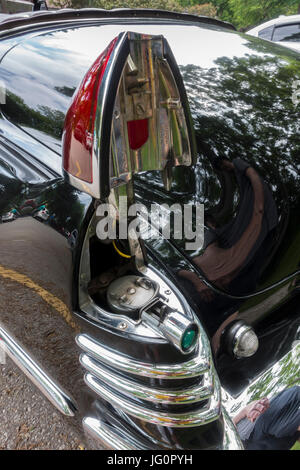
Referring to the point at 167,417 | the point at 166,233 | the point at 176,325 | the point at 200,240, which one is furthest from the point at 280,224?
the point at 167,417

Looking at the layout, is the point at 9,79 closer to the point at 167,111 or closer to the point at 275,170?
the point at 167,111

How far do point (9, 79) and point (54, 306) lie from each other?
3.38ft

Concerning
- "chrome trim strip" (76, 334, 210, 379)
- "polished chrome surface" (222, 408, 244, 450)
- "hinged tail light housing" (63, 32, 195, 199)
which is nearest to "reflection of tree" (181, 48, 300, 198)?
"hinged tail light housing" (63, 32, 195, 199)

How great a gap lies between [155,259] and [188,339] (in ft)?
0.98

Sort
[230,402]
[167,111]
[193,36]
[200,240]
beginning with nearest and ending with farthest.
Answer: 1. [167,111]
2. [230,402]
3. [200,240]
4. [193,36]

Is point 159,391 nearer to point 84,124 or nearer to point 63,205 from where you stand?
point 63,205

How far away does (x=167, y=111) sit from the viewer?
3.37 feet

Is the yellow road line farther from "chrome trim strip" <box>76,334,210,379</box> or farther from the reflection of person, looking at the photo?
the reflection of person

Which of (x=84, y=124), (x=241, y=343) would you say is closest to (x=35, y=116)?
(x=84, y=124)

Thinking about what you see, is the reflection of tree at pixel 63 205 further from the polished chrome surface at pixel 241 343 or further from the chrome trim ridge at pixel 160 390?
the polished chrome surface at pixel 241 343

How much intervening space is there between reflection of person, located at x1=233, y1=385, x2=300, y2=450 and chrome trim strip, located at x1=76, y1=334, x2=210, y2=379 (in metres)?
0.24

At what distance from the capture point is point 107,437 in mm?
1175

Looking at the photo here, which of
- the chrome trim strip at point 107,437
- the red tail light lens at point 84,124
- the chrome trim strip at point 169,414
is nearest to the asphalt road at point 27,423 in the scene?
the chrome trim strip at point 107,437

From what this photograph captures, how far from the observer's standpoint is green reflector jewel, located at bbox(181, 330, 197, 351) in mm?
1096
